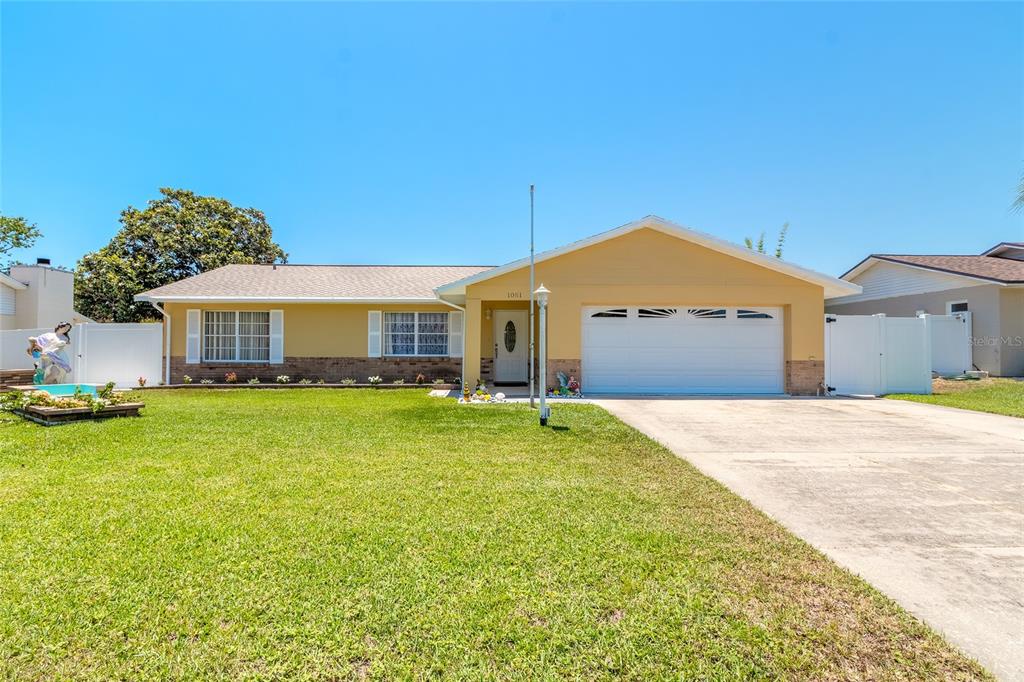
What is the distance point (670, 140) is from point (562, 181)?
396 centimetres

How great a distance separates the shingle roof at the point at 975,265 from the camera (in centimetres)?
1552

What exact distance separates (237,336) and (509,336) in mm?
8854

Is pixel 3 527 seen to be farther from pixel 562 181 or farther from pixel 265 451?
pixel 562 181

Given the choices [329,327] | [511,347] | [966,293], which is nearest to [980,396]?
[966,293]

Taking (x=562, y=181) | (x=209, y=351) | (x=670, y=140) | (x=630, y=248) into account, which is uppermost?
(x=670, y=140)

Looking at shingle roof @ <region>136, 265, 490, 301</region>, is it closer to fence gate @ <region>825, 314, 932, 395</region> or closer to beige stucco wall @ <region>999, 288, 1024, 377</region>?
fence gate @ <region>825, 314, 932, 395</region>

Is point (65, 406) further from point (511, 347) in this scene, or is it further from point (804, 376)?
point (804, 376)

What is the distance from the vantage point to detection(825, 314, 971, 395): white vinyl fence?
12.9 metres

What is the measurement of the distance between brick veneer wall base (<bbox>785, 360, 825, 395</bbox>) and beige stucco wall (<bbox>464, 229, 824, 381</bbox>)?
0.16m

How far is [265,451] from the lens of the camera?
6004mm

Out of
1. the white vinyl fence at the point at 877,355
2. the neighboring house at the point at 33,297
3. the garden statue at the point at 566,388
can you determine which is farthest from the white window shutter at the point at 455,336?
the neighboring house at the point at 33,297

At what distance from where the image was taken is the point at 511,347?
1543 cm

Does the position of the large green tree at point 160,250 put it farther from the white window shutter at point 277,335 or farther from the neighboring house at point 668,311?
the neighboring house at point 668,311

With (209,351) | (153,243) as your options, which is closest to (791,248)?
(209,351)
